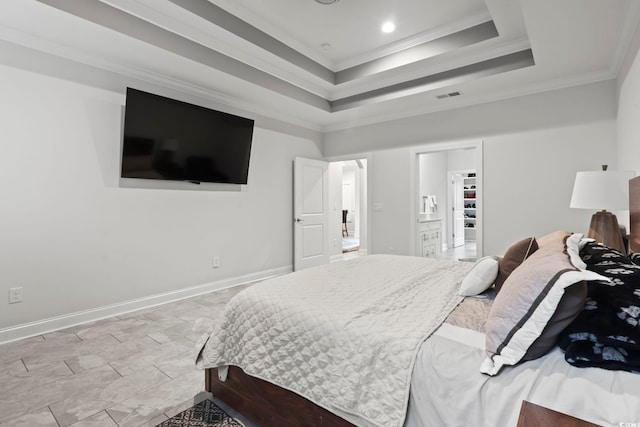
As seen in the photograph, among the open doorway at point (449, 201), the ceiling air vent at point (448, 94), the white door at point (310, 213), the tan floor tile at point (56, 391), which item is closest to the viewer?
the tan floor tile at point (56, 391)

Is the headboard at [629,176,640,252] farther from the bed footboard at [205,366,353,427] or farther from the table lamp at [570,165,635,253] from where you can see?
the bed footboard at [205,366,353,427]

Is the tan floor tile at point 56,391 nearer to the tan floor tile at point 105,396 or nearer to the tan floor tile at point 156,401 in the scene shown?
the tan floor tile at point 105,396

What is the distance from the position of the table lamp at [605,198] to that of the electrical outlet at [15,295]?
4.65 m

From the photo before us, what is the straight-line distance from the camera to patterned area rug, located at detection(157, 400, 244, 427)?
166 centimetres

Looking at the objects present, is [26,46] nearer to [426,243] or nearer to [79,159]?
[79,159]

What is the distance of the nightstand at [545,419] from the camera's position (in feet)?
2.52

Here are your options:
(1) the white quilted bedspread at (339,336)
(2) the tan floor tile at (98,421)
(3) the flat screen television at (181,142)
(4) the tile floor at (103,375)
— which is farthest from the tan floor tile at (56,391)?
(3) the flat screen television at (181,142)

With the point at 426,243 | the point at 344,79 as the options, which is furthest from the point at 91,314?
the point at 426,243

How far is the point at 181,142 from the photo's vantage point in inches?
144

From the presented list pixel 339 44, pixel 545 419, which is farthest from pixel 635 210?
pixel 339 44

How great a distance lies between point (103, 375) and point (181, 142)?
7.89ft

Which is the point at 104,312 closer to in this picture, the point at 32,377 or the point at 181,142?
the point at 32,377

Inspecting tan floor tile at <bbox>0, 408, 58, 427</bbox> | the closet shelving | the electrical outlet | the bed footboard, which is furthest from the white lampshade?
the closet shelving

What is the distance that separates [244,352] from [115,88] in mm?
3051
